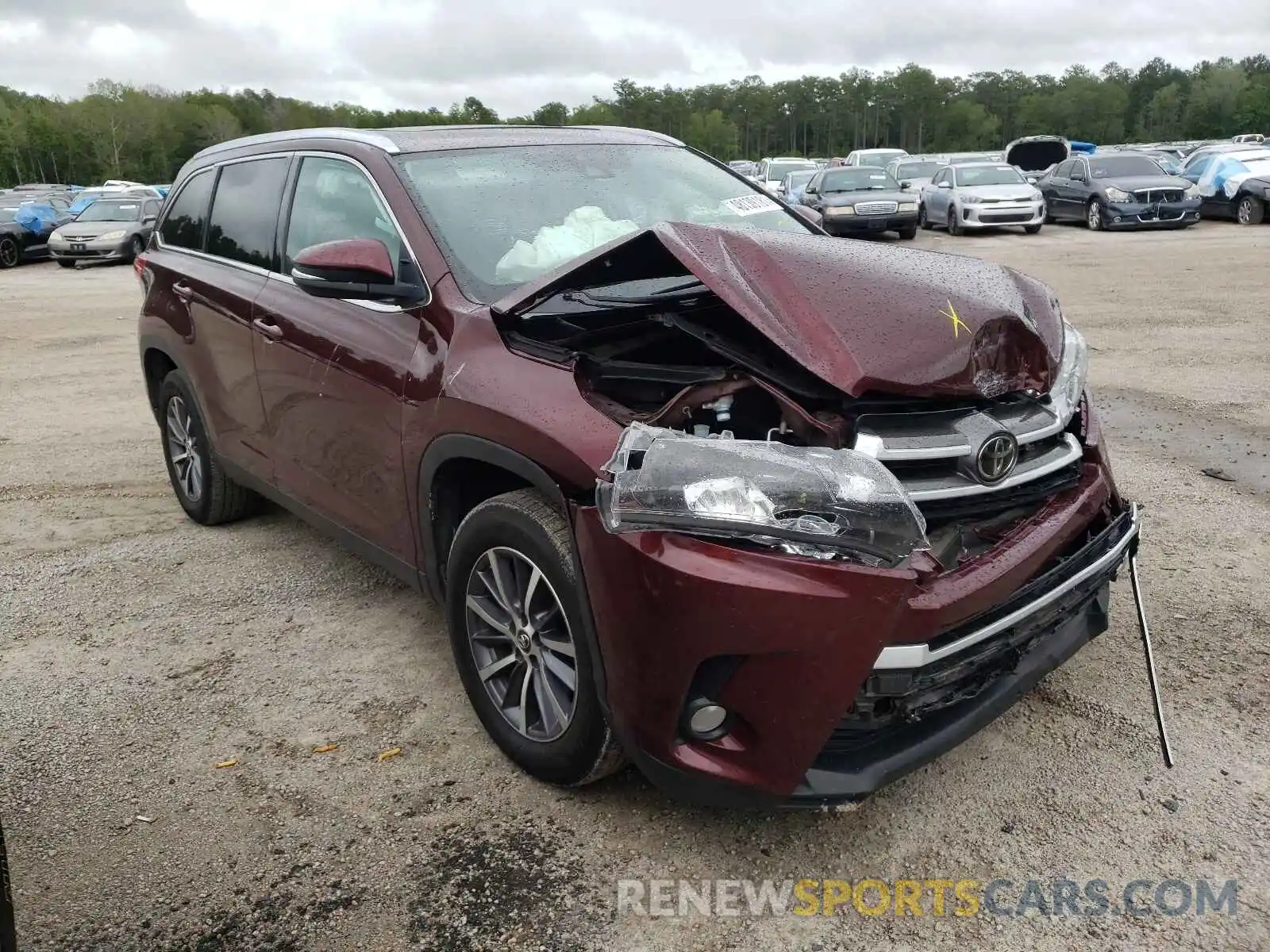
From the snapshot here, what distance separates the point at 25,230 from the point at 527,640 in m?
24.6

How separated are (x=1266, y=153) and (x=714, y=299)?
2249 cm

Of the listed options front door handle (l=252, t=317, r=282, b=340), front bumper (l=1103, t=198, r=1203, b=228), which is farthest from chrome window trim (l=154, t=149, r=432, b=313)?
front bumper (l=1103, t=198, r=1203, b=228)

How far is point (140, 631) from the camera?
13.1 ft

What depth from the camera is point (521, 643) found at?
2.81 m

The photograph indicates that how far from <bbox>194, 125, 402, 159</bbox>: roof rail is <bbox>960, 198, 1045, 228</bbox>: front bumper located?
17367 mm

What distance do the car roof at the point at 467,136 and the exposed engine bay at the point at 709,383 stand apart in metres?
1.11

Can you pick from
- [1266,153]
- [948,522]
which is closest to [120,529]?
[948,522]

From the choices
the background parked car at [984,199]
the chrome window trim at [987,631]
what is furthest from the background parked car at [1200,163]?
the chrome window trim at [987,631]

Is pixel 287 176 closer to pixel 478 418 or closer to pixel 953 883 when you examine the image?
pixel 478 418

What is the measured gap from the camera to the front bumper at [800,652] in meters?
2.15

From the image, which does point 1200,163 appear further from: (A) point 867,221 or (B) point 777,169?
(B) point 777,169

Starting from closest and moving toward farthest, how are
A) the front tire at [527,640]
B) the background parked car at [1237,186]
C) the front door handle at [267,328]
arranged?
the front tire at [527,640] < the front door handle at [267,328] < the background parked car at [1237,186]

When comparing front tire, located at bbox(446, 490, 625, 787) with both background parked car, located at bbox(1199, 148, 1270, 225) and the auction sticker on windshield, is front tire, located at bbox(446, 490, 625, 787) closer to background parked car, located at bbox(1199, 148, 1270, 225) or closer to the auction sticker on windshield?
the auction sticker on windshield

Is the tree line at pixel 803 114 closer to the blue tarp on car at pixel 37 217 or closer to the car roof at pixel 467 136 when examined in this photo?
the blue tarp on car at pixel 37 217
